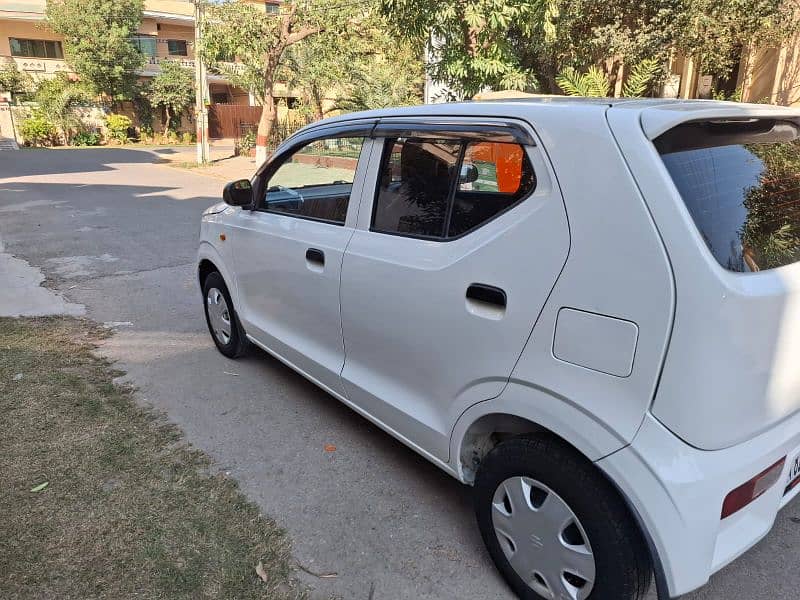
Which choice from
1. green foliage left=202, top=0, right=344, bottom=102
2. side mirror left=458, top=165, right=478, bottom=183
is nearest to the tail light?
side mirror left=458, top=165, right=478, bottom=183

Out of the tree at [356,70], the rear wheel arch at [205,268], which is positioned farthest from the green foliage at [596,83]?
the tree at [356,70]

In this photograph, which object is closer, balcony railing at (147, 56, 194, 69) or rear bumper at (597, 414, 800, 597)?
rear bumper at (597, 414, 800, 597)

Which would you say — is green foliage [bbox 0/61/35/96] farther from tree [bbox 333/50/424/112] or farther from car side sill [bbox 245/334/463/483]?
car side sill [bbox 245/334/463/483]

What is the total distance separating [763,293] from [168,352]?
421 cm

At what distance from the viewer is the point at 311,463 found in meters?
3.20

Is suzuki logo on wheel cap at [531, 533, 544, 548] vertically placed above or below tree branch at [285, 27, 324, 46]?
below

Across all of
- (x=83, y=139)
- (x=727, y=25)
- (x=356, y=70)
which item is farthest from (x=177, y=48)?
(x=727, y=25)

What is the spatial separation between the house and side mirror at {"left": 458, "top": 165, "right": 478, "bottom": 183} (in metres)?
30.9

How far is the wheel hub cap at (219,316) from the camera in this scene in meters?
4.33

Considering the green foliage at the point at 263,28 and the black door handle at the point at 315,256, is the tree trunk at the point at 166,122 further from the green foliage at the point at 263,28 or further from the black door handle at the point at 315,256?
the black door handle at the point at 315,256

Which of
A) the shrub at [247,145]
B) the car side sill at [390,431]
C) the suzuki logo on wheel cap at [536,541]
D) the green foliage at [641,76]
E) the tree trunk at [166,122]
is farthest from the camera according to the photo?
the tree trunk at [166,122]

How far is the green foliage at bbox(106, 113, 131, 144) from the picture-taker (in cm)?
3212

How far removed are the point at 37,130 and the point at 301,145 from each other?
3254cm

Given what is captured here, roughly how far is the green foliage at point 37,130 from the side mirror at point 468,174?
33.9 meters
